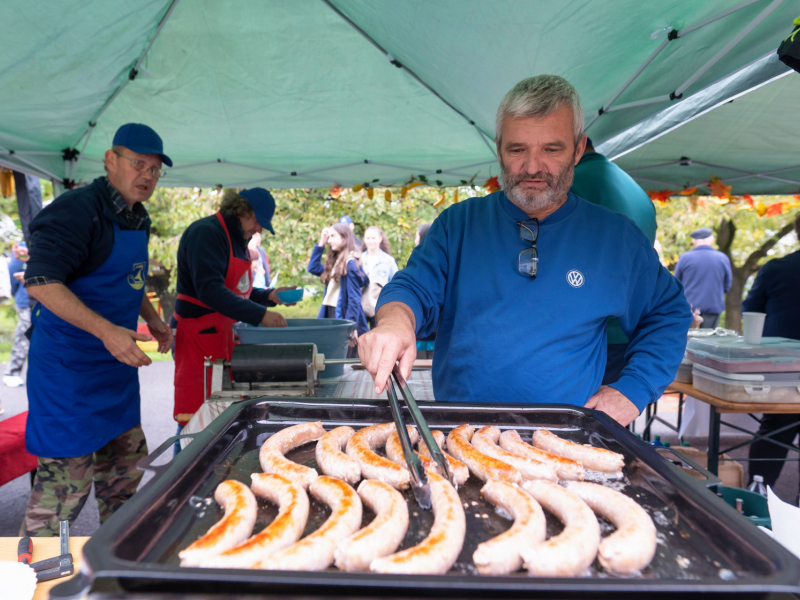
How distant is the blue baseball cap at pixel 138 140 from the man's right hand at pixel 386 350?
2147 millimetres

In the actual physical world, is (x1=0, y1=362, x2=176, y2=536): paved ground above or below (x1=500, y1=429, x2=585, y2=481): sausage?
below

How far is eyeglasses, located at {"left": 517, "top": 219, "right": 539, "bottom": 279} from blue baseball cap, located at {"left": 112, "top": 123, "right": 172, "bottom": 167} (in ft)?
7.15

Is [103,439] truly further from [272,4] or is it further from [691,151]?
[691,151]

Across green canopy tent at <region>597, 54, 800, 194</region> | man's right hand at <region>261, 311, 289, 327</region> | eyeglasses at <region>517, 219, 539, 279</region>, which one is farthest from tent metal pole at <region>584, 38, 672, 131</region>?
man's right hand at <region>261, 311, 289, 327</region>

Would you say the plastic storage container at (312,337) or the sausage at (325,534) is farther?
the plastic storage container at (312,337)

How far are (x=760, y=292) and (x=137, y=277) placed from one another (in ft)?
16.2

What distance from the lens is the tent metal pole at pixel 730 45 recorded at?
2.13m

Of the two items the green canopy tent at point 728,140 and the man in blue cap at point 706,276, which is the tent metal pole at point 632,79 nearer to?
the green canopy tent at point 728,140

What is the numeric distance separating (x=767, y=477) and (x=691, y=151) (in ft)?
10.8

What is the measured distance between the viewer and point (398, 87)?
13.3 feet

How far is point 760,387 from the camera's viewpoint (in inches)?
120

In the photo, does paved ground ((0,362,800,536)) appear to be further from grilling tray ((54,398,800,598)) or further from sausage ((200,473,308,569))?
sausage ((200,473,308,569))

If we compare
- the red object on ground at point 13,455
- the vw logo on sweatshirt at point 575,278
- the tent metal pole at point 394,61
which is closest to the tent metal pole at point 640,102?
the tent metal pole at point 394,61

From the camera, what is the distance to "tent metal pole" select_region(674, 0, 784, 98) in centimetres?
213
